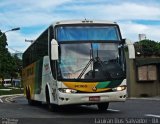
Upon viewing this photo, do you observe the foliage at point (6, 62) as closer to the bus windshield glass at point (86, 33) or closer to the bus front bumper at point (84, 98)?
the bus windshield glass at point (86, 33)

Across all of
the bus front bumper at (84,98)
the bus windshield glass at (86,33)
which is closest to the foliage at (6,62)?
the bus windshield glass at (86,33)

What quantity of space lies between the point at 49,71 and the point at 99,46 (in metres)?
2.39

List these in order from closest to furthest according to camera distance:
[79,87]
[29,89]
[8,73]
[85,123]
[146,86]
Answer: [85,123] < [79,87] < [29,89] < [146,86] < [8,73]

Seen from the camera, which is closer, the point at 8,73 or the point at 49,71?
the point at 49,71

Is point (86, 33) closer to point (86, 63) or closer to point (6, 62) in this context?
point (86, 63)

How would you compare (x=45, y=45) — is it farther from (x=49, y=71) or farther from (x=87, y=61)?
(x=87, y=61)

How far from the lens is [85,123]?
1456cm

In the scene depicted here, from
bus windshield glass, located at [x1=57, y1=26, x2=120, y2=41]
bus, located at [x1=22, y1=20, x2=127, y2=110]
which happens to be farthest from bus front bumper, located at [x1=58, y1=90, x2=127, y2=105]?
bus windshield glass, located at [x1=57, y1=26, x2=120, y2=41]

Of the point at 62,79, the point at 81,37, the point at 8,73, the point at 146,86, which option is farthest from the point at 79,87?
the point at 8,73

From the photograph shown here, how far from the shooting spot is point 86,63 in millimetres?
18328

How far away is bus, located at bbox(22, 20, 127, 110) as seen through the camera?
18.1 metres

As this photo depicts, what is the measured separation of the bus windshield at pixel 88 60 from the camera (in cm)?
1823

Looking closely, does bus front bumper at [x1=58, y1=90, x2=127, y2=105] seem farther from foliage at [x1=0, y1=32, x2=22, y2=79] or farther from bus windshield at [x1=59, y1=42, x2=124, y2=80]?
foliage at [x1=0, y1=32, x2=22, y2=79]

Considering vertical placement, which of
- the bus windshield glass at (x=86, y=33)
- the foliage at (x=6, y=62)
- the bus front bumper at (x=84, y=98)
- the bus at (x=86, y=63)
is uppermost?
the foliage at (x=6, y=62)
